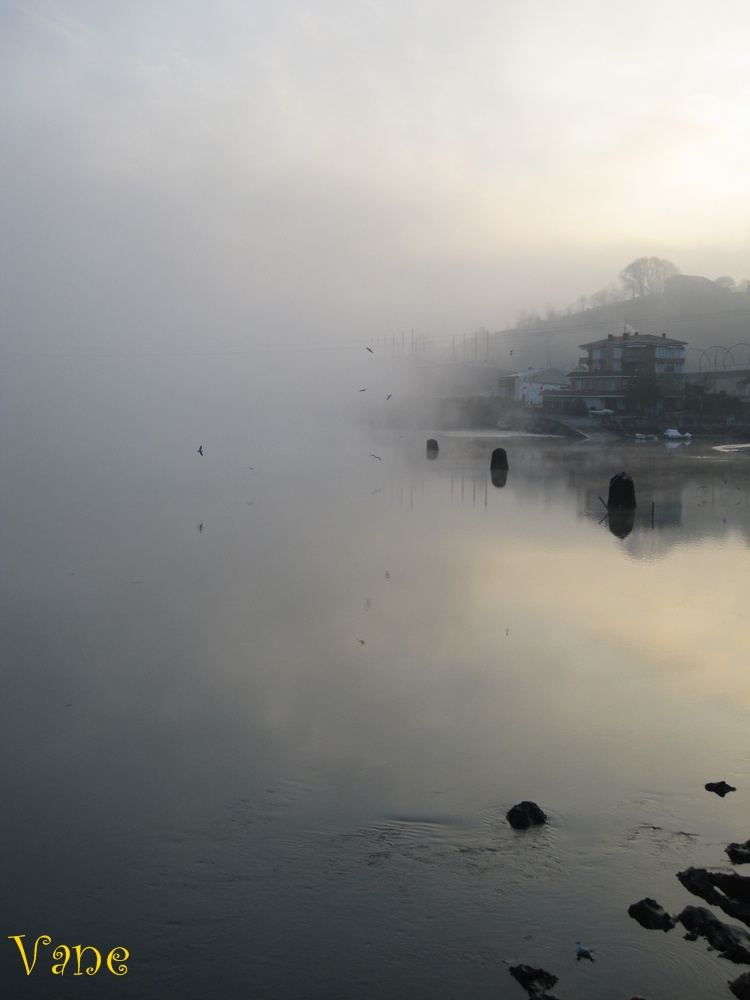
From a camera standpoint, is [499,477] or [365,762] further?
[499,477]

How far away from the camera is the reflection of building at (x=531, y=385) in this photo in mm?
81000

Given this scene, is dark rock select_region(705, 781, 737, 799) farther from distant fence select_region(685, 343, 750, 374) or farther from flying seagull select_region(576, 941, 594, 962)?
distant fence select_region(685, 343, 750, 374)

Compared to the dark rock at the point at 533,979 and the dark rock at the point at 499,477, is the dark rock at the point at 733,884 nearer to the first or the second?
the dark rock at the point at 533,979

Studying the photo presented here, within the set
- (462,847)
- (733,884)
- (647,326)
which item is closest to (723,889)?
(733,884)

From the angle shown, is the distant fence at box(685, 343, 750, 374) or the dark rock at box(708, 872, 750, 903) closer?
the dark rock at box(708, 872, 750, 903)

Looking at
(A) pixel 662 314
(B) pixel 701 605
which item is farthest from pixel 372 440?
(A) pixel 662 314

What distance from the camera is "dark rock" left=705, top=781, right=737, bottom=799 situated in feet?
23.8

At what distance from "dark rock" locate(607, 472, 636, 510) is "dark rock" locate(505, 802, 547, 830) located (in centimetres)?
2083

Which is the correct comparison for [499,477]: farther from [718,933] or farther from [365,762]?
[718,933]

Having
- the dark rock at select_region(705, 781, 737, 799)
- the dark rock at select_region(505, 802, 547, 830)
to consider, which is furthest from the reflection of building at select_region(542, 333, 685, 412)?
the dark rock at select_region(505, 802, 547, 830)

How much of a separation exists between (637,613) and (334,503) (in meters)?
16.3

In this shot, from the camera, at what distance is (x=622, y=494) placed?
26812 millimetres

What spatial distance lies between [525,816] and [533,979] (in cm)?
175

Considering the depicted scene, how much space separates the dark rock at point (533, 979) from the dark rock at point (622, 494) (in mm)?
22592
